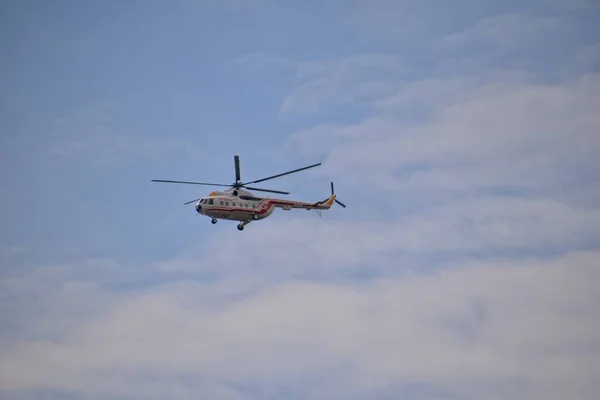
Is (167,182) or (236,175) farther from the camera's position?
(236,175)

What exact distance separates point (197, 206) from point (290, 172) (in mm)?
13253

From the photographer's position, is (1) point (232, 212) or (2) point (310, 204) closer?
(1) point (232, 212)

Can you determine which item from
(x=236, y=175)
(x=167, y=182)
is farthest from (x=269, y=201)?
(x=167, y=182)

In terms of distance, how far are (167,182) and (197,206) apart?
5.63m

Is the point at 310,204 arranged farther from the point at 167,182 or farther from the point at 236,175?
the point at 167,182

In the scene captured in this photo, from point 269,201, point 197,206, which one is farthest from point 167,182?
point 269,201

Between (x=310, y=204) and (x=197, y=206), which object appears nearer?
(x=197, y=206)

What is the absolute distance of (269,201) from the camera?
15788 cm

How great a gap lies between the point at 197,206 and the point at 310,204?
19994 millimetres

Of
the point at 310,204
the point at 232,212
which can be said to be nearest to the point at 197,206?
the point at 232,212

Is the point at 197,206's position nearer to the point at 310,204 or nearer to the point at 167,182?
the point at 167,182

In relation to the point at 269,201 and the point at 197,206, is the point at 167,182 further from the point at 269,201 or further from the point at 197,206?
the point at 269,201

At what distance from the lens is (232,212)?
502 feet

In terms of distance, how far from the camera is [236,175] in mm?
158625
